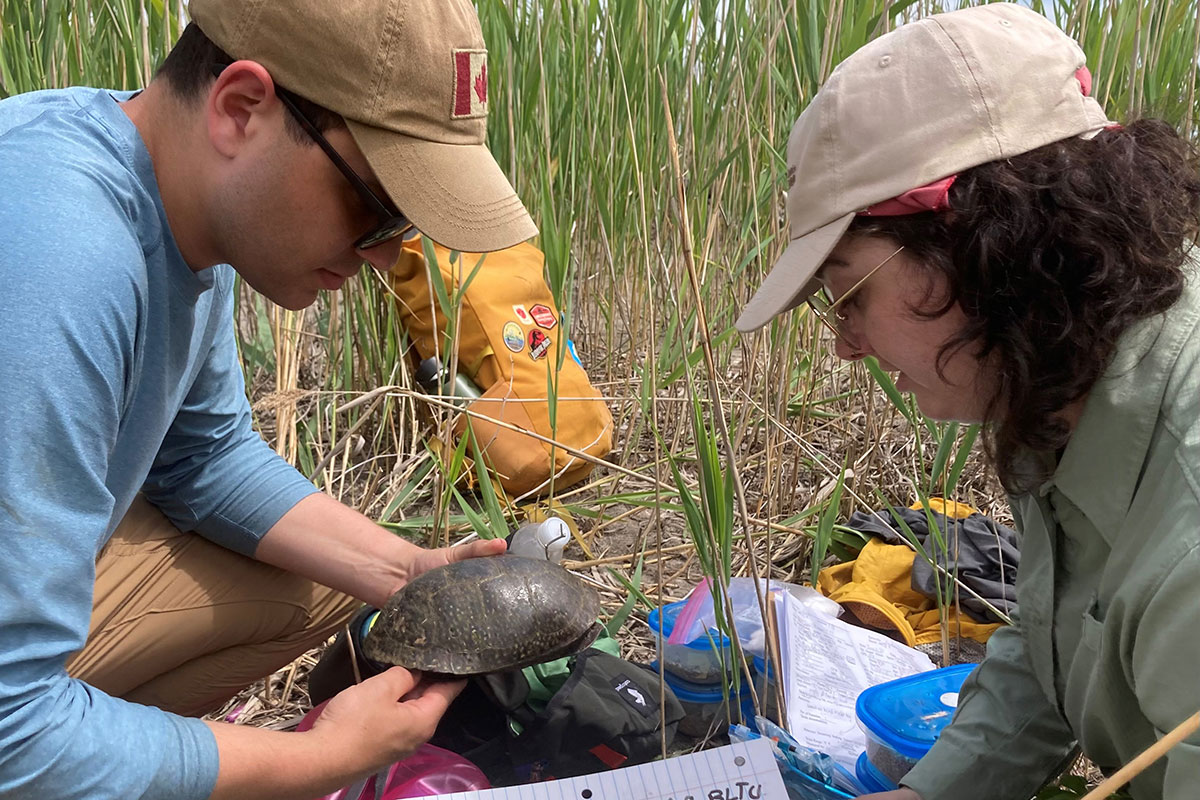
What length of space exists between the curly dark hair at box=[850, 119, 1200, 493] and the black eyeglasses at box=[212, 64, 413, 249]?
0.66m

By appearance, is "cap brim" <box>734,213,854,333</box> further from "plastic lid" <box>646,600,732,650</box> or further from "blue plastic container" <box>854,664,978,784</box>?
"plastic lid" <box>646,600,732,650</box>

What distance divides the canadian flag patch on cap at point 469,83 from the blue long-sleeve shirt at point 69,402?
44cm

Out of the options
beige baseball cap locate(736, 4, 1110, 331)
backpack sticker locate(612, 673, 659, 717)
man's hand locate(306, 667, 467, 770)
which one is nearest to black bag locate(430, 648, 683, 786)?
backpack sticker locate(612, 673, 659, 717)

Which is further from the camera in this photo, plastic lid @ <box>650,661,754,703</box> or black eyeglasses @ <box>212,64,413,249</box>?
plastic lid @ <box>650,661,754,703</box>

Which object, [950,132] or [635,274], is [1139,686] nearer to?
[950,132]

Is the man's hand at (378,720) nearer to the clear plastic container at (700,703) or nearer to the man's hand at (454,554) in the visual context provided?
the man's hand at (454,554)

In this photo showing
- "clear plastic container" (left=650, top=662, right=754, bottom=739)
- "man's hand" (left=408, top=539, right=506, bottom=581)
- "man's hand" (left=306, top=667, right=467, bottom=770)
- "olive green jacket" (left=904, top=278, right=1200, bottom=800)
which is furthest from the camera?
"clear plastic container" (left=650, top=662, right=754, bottom=739)

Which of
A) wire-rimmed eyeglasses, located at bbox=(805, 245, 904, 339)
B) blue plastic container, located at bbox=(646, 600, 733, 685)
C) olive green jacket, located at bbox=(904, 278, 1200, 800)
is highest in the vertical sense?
wire-rimmed eyeglasses, located at bbox=(805, 245, 904, 339)

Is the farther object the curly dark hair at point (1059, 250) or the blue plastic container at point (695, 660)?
the blue plastic container at point (695, 660)

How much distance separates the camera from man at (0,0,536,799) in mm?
1156

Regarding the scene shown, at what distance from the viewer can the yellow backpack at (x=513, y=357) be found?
10.5 ft

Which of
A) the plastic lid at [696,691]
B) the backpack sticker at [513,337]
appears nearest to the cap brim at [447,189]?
the plastic lid at [696,691]

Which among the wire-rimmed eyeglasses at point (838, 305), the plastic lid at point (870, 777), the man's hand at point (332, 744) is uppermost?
the wire-rimmed eyeglasses at point (838, 305)

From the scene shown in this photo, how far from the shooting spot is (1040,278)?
3.95 ft
